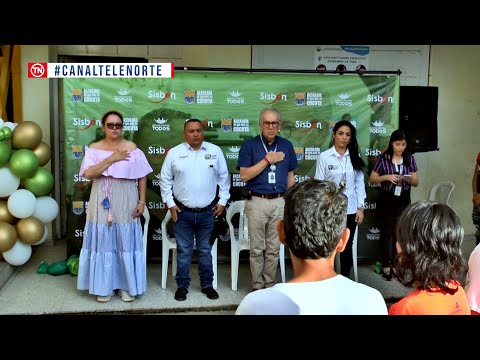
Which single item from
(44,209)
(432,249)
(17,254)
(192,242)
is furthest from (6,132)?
(432,249)

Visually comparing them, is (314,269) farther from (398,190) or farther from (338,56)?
(338,56)

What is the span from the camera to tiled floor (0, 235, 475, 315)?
4.21 meters

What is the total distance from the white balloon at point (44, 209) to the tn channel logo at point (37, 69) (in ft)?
4.49

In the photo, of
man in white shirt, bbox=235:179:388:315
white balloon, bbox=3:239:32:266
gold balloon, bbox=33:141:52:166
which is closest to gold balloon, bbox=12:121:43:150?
gold balloon, bbox=33:141:52:166

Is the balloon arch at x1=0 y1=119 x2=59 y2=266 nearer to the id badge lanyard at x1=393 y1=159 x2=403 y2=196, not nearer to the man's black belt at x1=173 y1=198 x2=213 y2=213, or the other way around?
the man's black belt at x1=173 y1=198 x2=213 y2=213

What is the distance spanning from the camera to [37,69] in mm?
5473

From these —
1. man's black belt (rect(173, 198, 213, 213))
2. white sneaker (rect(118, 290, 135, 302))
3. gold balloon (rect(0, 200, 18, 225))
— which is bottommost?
white sneaker (rect(118, 290, 135, 302))

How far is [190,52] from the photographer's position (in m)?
6.20

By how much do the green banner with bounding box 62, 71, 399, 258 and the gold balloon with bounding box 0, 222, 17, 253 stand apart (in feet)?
2.21

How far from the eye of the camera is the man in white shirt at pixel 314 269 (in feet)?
4.83

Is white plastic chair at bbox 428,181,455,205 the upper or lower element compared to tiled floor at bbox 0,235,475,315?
upper

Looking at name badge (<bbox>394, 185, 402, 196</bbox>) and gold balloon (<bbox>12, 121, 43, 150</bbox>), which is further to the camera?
name badge (<bbox>394, 185, 402, 196</bbox>)

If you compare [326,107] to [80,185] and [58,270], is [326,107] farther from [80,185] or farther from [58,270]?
[58,270]
